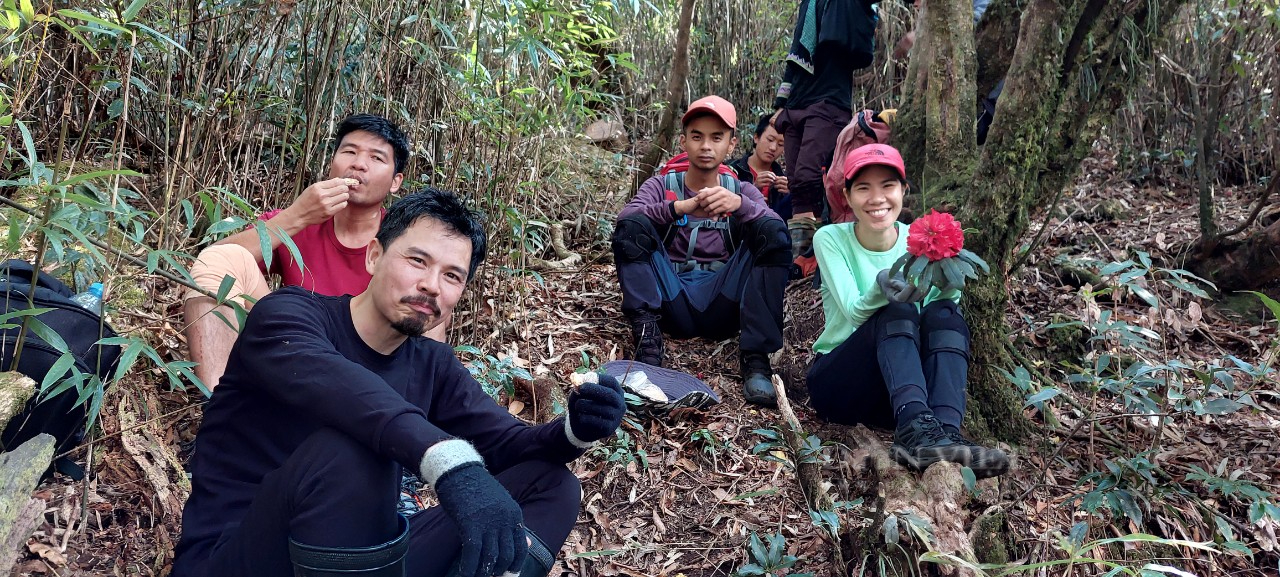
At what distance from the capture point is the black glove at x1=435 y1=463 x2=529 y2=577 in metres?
1.65

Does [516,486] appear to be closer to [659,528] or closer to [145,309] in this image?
[659,528]

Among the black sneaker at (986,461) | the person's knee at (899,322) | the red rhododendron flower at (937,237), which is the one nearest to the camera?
the black sneaker at (986,461)

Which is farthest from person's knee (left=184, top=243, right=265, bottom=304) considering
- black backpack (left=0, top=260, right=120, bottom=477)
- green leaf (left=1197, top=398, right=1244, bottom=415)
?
green leaf (left=1197, top=398, right=1244, bottom=415)

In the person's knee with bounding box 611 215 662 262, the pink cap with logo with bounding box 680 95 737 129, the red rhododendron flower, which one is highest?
the pink cap with logo with bounding box 680 95 737 129

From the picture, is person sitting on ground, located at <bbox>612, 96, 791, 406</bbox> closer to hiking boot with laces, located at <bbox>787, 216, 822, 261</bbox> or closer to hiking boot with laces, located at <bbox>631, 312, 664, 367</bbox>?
hiking boot with laces, located at <bbox>631, 312, 664, 367</bbox>

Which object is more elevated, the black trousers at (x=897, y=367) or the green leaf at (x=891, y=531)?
the black trousers at (x=897, y=367)

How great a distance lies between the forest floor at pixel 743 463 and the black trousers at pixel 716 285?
152 mm

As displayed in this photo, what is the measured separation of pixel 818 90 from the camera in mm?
4750

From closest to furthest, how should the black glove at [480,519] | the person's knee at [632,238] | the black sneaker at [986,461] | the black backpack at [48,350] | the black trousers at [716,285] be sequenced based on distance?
the black glove at [480,519], the black backpack at [48,350], the black sneaker at [986,461], the black trousers at [716,285], the person's knee at [632,238]

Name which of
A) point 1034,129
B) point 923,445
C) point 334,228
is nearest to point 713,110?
point 1034,129

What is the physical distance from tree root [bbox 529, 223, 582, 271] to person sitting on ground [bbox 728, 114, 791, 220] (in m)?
1.04

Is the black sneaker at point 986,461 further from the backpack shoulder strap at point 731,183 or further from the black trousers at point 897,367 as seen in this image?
the backpack shoulder strap at point 731,183

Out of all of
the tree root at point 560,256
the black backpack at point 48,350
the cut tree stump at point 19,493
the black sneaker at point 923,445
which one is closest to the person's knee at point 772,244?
the black sneaker at point 923,445

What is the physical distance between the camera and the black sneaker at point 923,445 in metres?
2.66
